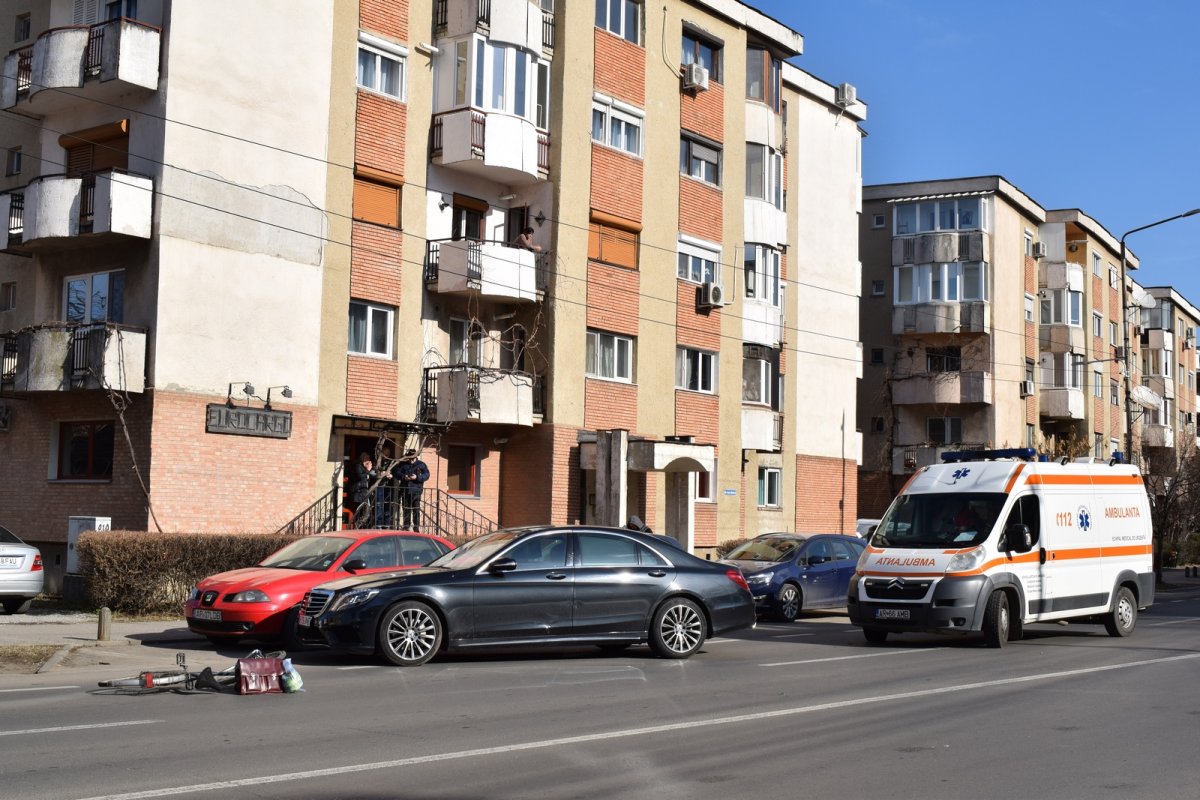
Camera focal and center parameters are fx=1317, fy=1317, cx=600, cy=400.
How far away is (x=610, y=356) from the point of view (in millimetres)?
31406

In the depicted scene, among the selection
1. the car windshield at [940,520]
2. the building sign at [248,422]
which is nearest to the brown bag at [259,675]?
the car windshield at [940,520]

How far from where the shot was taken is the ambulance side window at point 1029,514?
17.5 meters

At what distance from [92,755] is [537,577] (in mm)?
6671

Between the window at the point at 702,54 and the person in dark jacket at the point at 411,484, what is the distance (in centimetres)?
1431

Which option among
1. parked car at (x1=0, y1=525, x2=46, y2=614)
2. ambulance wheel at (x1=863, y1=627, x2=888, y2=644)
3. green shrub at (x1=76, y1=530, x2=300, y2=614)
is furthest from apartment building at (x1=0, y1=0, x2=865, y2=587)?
ambulance wheel at (x1=863, y1=627, x2=888, y2=644)

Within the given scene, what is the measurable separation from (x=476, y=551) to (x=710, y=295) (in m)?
19.6

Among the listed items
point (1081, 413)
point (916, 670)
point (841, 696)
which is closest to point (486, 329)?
point (916, 670)

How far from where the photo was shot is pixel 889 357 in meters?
51.7

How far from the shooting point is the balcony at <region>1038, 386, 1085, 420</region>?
184 ft

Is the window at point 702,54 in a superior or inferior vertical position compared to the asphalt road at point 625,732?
superior

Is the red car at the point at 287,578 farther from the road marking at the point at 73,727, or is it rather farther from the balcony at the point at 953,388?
the balcony at the point at 953,388

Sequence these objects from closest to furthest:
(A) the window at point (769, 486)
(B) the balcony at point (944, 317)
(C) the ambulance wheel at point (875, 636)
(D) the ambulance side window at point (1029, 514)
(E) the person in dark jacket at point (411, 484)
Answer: (D) the ambulance side window at point (1029, 514) → (C) the ambulance wheel at point (875, 636) → (E) the person in dark jacket at point (411, 484) → (A) the window at point (769, 486) → (B) the balcony at point (944, 317)

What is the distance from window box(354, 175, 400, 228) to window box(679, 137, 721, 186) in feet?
31.3

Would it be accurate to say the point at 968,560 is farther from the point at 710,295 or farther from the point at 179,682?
the point at 710,295
